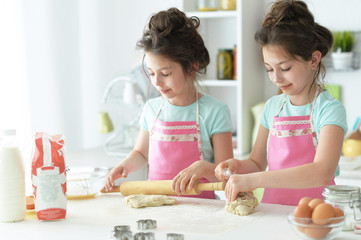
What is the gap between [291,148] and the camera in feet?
5.64

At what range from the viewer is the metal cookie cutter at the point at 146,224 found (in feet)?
4.37

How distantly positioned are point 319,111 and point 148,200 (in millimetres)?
559

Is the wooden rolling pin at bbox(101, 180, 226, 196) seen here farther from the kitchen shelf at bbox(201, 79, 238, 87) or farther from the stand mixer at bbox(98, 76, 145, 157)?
the kitchen shelf at bbox(201, 79, 238, 87)

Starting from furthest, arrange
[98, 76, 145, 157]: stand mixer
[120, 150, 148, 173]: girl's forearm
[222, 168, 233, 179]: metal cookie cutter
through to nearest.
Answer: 1. [98, 76, 145, 157]: stand mixer
2. [120, 150, 148, 173]: girl's forearm
3. [222, 168, 233, 179]: metal cookie cutter

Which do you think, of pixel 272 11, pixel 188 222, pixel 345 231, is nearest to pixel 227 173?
pixel 188 222

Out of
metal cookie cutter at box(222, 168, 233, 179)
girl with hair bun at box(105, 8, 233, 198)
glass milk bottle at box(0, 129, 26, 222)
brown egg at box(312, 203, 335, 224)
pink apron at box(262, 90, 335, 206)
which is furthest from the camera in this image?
girl with hair bun at box(105, 8, 233, 198)

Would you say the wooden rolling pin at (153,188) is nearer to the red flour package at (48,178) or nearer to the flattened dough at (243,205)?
the flattened dough at (243,205)

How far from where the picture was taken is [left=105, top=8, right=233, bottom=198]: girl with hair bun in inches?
70.5

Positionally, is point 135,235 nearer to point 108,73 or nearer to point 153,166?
point 153,166

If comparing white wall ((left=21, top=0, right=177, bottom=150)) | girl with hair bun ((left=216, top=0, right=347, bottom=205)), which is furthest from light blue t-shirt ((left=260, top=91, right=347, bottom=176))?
white wall ((left=21, top=0, right=177, bottom=150))

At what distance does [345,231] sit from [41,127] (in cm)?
216

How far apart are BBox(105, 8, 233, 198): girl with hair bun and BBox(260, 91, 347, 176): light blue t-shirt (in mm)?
152

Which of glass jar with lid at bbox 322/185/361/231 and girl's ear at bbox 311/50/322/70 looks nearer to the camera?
glass jar with lid at bbox 322/185/361/231

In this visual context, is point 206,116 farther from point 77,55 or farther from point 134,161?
point 77,55
